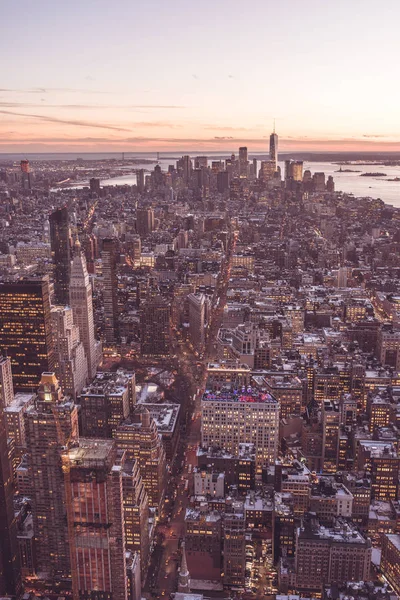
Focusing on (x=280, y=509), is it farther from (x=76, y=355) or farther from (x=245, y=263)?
(x=245, y=263)

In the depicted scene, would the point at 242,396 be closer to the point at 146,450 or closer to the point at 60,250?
the point at 146,450

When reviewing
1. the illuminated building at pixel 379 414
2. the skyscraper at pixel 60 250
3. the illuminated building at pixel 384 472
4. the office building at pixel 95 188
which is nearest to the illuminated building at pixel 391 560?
the illuminated building at pixel 384 472

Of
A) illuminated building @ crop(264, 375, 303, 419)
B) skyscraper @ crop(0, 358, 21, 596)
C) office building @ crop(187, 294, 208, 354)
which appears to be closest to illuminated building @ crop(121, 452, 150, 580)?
skyscraper @ crop(0, 358, 21, 596)

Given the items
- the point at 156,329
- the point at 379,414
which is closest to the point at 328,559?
the point at 379,414

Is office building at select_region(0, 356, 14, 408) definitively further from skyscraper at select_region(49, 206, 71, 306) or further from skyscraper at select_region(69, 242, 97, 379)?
skyscraper at select_region(49, 206, 71, 306)

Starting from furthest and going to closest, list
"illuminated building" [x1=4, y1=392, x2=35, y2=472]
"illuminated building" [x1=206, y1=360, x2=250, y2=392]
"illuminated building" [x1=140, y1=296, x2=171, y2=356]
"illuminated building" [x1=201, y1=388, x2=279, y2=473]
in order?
"illuminated building" [x1=140, y1=296, x2=171, y2=356]
"illuminated building" [x1=206, y1=360, x2=250, y2=392]
"illuminated building" [x1=4, y1=392, x2=35, y2=472]
"illuminated building" [x1=201, y1=388, x2=279, y2=473]

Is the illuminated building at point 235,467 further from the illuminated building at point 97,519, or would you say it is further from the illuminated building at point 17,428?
the illuminated building at point 97,519
